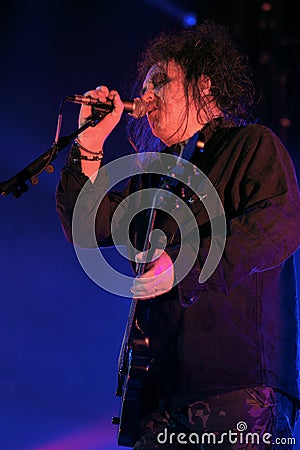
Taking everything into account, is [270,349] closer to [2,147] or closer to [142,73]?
[142,73]

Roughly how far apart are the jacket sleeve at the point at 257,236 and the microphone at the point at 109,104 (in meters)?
0.43

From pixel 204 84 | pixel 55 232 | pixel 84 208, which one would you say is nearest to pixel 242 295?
pixel 84 208

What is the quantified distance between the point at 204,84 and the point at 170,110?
152 mm

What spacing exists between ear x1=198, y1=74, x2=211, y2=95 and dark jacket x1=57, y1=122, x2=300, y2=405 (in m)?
0.30

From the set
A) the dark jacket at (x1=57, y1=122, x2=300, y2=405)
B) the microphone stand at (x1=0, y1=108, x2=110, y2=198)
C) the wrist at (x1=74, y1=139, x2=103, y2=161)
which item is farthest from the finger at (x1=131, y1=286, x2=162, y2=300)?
the wrist at (x1=74, y1=139, x2=103, y2=161)

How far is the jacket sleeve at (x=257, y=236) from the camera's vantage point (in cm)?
138

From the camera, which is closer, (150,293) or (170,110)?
(150,293)

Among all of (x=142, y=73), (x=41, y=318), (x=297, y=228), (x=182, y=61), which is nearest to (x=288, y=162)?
(x=297, y=228)

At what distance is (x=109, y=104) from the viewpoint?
5.72 ft

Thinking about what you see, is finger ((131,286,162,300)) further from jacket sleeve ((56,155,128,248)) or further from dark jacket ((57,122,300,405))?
jacket sleeve ((56,155,128,248))

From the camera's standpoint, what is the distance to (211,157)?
166 cm

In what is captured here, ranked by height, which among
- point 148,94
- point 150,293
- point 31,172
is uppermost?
point 148,94

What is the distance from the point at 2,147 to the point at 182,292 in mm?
3117

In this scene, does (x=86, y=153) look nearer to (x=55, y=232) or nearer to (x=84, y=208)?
(x=84, y=208)
